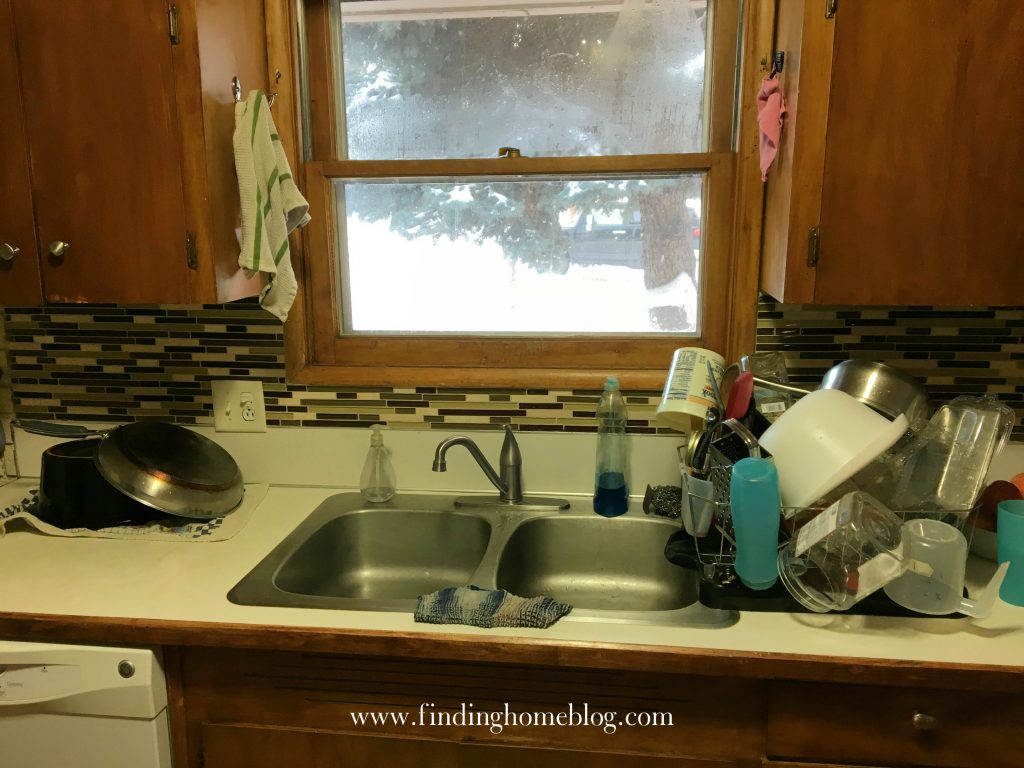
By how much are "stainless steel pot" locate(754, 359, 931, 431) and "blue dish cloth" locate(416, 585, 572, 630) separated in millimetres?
635

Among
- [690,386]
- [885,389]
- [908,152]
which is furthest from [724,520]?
[908,152]

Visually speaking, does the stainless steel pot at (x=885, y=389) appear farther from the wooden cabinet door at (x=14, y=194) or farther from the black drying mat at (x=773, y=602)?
the wooden cabinet door at (x=14, y=194)

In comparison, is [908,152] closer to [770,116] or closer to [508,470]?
[770,116]

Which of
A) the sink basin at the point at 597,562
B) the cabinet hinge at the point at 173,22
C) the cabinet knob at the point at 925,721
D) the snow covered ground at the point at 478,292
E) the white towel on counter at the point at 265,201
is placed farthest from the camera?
the snow covered ground at the point at 478,292

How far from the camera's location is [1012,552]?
118cm

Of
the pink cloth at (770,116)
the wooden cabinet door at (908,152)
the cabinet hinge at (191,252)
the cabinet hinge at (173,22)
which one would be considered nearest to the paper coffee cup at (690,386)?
the wooden cabinet door at (908,152)

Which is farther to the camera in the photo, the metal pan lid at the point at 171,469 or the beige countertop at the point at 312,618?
the metal pan lid at the point at 171,469

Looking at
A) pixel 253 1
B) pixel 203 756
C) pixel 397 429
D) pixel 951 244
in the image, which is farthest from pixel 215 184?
pixel 951 244

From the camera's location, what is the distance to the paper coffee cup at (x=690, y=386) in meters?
1.38

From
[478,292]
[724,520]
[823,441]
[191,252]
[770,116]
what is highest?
[770,116]

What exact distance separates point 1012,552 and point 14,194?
1.80 m

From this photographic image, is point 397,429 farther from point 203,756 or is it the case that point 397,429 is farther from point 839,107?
point 839,107

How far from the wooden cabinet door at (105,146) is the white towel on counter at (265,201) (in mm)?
121
